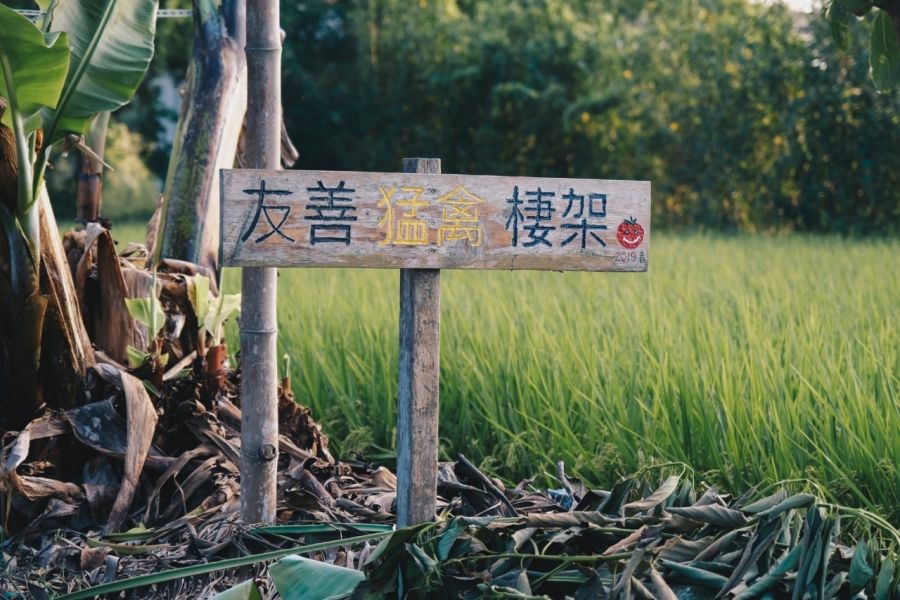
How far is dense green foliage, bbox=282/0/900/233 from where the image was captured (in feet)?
30.1

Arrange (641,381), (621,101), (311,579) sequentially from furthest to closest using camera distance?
1. (621,101)
2. (641,381)
3. (311,579)

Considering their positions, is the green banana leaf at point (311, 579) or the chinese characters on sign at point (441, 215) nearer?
the green banana leaf at point (311, 579)

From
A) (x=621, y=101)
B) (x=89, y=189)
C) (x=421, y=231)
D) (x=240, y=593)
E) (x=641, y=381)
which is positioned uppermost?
(x=621, y=101)

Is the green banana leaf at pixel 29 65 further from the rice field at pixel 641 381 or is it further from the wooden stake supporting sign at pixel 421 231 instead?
the rice field at pixel 641 381

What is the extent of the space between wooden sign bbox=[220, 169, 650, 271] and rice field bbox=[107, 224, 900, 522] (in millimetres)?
680

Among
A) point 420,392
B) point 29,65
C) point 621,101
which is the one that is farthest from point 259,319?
point 621,101

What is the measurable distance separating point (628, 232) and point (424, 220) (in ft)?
1.32

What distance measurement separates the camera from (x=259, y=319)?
2.09 meters

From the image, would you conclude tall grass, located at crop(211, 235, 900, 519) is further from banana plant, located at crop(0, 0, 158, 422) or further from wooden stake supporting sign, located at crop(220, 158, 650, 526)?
banana plant, located at crop(0, 0, 158, 422)

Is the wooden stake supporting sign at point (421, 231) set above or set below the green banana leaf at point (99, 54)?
below

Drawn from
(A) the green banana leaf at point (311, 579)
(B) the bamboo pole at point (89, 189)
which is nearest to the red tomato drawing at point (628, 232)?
→ (A) the green banana leaf at point (311, 579)

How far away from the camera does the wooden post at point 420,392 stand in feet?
6.34

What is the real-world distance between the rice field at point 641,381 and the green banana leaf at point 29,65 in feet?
3.97

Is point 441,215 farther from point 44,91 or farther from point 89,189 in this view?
point 89,189
